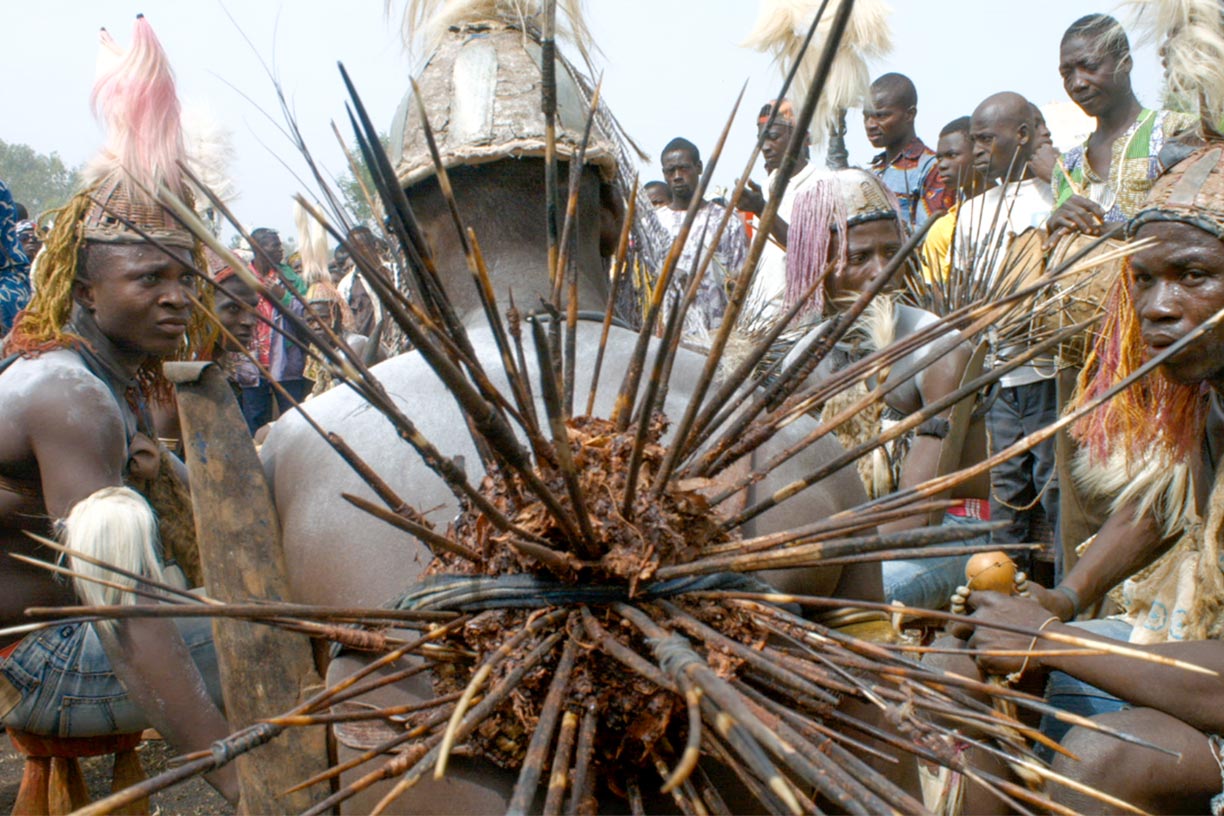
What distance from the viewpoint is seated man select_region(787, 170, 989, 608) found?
3.76 metres

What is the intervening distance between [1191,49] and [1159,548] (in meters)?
1.51

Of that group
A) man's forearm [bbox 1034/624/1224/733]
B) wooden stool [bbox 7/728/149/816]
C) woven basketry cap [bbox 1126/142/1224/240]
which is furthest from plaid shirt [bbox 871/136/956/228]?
wooden stool [bbox 7/728/149/816]

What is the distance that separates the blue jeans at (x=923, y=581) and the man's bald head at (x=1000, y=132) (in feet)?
8.57

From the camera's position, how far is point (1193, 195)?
2.41m

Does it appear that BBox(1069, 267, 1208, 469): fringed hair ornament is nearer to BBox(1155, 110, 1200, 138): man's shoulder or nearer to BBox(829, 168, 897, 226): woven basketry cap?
BBox(1155, 110, 1200, 138): man's shoulder

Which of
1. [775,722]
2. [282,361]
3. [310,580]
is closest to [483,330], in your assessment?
[310,580]

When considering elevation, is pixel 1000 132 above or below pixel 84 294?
above

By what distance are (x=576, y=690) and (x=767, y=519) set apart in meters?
0.49

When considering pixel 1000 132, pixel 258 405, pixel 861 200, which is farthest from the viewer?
pixel 258 405

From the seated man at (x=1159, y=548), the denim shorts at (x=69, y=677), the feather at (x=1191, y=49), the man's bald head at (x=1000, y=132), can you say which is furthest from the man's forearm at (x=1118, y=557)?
the man's bald head at (x=1000, y=132)

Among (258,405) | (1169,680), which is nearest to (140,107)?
(1169,680)

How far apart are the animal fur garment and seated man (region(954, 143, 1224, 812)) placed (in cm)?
196

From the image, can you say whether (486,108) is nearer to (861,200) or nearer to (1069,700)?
(1069,700)

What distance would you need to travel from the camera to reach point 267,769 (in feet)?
5.23
